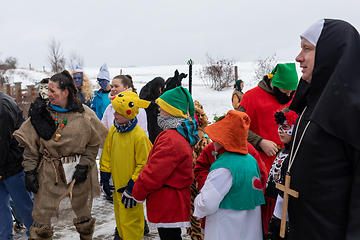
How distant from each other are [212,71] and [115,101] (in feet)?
58.6

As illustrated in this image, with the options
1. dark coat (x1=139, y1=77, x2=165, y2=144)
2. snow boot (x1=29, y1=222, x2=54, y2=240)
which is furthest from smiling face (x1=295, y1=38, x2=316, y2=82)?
dark coat (x1=139, y1=77, x2=165, y2=144)

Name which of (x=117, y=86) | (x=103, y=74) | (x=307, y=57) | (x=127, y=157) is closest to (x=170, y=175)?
(x=127, y=157)

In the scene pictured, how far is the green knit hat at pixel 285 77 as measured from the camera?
3125 millimetres

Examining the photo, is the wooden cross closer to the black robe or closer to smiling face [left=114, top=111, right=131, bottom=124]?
the black robe

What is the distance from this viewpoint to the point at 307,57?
1647 millimetres

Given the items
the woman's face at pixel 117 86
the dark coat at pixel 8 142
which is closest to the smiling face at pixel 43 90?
the dark coat at pixel 8 142

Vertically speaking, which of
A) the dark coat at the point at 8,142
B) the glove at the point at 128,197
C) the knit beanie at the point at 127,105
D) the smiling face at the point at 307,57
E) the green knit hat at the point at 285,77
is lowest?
the glove at the point at 128,197

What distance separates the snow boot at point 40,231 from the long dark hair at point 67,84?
1358 millimetres

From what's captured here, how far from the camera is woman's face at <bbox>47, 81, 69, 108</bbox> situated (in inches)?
123

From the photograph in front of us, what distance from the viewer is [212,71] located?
20.5 metres

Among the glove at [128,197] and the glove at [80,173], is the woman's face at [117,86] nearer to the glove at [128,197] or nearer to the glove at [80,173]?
the glove at [80,173]

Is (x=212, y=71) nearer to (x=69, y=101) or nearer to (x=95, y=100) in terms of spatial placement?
(x=95, y=100)

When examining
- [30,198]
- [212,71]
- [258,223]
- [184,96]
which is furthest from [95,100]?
[212,71]

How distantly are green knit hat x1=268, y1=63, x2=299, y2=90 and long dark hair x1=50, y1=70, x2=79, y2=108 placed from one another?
2.32 metres
